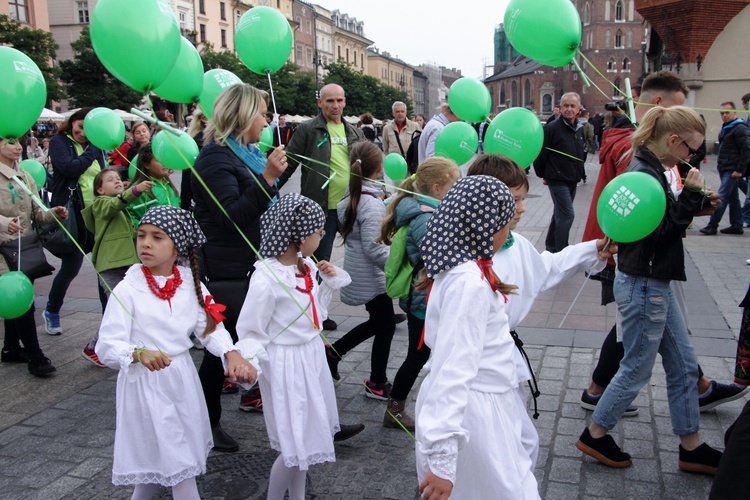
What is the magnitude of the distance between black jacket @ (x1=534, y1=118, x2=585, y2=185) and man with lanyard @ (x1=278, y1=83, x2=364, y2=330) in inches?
121

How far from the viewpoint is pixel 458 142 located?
4945 millimetres

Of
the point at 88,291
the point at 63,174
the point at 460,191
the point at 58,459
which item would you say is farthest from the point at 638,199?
the point at 88,291

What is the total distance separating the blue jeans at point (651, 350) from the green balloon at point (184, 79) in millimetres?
2719

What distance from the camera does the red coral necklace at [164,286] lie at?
10.5ft

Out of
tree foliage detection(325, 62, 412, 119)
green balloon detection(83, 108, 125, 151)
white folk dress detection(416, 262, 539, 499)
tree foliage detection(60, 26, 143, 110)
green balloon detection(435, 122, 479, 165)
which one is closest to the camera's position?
white folk dress detection(416, 262, 539, 499)

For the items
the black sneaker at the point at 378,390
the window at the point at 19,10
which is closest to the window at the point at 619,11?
the window at the point at 19,10

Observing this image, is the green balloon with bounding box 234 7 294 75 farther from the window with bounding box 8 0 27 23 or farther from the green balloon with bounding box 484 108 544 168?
the window with bounding box 8 0 27 23

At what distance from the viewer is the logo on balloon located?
314 cm

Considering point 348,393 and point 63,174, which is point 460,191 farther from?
point 63,174

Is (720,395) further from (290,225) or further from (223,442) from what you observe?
(223,442)

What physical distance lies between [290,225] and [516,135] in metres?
1.76

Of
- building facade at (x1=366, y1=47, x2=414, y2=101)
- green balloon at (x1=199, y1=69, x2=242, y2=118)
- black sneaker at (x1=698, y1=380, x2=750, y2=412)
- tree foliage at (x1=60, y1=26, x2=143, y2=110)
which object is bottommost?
black sneaker at (x1=698, y1=380, x2=750, y2=412)

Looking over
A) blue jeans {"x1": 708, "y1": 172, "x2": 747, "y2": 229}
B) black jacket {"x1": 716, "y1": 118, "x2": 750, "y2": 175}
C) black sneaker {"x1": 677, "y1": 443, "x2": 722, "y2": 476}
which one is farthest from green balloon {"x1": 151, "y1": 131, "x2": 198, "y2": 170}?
blue jeans {"x1": 708, "y1": 172, "x2": 747, "y2": 229}

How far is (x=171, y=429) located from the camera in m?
3.07
